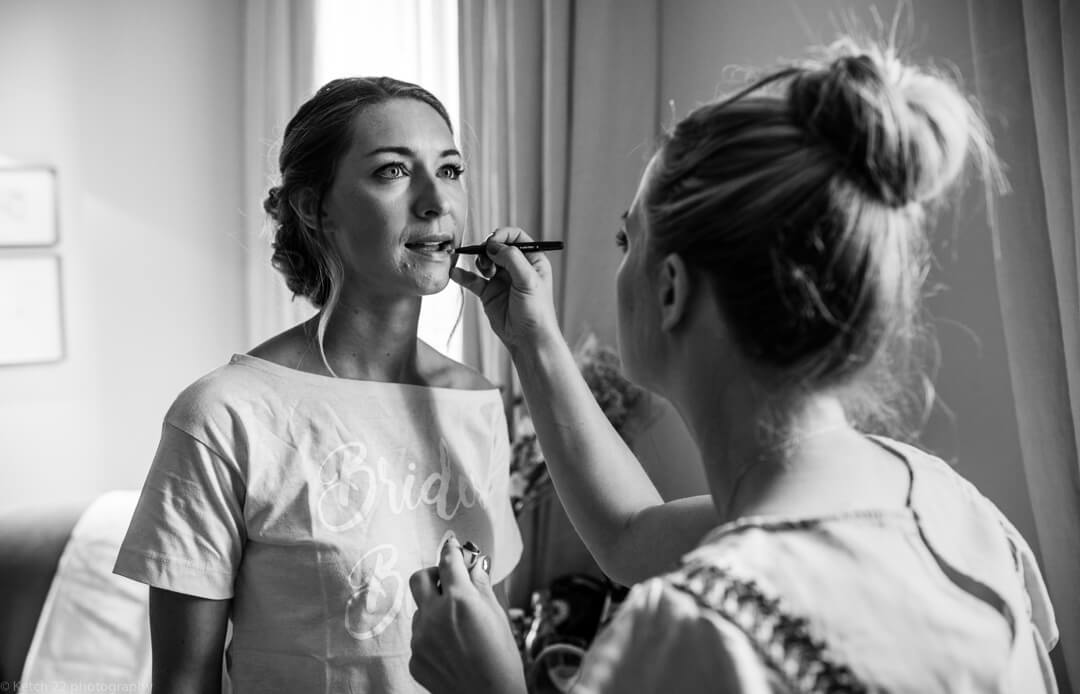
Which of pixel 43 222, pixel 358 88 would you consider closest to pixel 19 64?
pixel 43 222

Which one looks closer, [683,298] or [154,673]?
[683,298]

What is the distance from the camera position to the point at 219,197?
3.56 m

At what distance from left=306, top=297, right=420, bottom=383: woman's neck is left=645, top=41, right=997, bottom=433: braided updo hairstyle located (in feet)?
1.87

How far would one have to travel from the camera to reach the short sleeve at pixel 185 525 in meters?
1.06

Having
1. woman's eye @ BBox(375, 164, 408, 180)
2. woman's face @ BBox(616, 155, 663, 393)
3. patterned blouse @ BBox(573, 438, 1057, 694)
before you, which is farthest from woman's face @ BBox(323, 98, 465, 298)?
patterned blouse @ BBox(573, 438, 1057, 694)

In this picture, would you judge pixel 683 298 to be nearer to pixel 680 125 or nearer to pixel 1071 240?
pixel 680 125

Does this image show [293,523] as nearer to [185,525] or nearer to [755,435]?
[185,525]

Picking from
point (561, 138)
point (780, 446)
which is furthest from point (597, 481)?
point (561, 138)

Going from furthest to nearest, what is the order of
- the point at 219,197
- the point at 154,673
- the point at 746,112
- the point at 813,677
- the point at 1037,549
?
the point at 219,197, the point at 1037,549, the point at 154,673, the point at 746,112, the point at 813,677

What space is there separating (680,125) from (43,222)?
3.08 metres

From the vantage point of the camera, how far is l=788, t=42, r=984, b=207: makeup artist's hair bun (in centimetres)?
75

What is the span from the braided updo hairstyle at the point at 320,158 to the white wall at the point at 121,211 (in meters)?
2.32

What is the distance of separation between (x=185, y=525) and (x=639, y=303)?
0.58 meters

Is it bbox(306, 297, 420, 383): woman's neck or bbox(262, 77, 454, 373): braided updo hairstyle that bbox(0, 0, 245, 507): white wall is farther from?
bbox(306, 297, 420, 383): woman's neck
